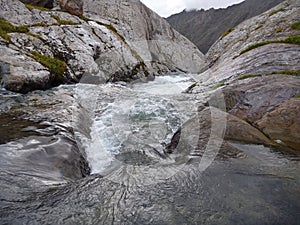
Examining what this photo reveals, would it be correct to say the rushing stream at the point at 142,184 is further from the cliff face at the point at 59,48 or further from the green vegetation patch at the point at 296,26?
the green vegetation patch at the point at 296,26

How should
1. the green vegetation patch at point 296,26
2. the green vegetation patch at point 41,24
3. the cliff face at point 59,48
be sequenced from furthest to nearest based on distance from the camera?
the green vegetation patch at point 41,24 → the green vegetation patch at point 296,26 → the cliff face at point 59,48

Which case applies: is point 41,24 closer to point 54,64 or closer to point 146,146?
point 54,64

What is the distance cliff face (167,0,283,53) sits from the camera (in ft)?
481

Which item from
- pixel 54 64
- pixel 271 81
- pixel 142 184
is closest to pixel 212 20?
pixel 54 64

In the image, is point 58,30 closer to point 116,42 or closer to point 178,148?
point 116,42

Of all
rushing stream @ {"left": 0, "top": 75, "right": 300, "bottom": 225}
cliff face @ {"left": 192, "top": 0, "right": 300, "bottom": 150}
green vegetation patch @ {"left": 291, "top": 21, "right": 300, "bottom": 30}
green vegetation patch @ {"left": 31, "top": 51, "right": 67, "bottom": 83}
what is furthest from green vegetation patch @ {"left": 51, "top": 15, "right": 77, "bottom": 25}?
green vegetation patch @ {"left": 291, "top": 21, "right": 300, "bottom": 30}

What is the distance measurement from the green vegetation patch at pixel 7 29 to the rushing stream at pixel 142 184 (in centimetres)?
805

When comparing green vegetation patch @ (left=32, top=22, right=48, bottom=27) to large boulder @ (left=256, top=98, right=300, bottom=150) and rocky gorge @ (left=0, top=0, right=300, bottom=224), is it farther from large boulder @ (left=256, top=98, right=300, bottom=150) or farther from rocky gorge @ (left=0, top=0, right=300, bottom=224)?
large boulder @ (left=256, top=98, right=300, bottom=150)

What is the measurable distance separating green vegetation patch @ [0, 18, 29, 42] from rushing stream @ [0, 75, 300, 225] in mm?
8049

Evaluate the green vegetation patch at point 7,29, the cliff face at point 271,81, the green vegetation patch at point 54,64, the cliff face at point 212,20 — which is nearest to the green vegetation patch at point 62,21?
the green vegetation patch at point 7,29

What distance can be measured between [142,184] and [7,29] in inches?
510

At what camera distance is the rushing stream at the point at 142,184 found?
2648 mm

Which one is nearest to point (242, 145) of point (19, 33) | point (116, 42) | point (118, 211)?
point (118, 211)

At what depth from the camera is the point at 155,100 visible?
938cm
